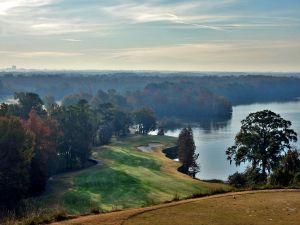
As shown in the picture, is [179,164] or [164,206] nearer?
[164,206]

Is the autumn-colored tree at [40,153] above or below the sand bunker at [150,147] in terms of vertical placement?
above

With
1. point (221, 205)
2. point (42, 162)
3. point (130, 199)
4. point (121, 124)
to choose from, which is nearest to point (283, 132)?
point (130, 199)

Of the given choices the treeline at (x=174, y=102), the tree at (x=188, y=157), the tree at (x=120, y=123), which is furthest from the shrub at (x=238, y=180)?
the treeline at (x=174, y=102)

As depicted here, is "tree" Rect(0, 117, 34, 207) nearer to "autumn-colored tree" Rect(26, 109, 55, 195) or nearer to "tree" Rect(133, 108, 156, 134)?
"autumn-colored tree" Rect(26, 109, 55, 195)

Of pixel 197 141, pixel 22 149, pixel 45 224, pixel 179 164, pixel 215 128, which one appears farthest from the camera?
pixel 215 128

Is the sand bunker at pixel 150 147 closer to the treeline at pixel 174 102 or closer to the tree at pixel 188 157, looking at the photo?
the tree at pixel 188 157

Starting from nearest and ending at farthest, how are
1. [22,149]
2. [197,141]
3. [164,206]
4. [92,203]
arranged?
1. [164,206]
2. [92,203]
3. [22,149]
4. [197,141]

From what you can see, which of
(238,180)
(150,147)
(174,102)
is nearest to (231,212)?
(238,180)

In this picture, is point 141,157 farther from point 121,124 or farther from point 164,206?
point 164,206
